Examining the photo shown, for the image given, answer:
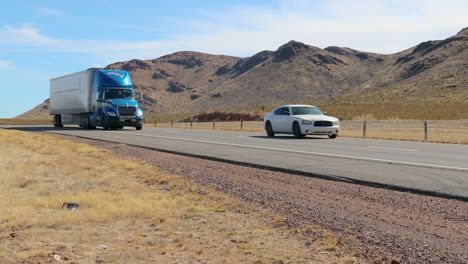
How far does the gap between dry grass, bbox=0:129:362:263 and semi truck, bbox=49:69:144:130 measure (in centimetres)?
2585

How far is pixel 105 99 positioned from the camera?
36219 millimetres

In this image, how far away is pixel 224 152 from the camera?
658 inches

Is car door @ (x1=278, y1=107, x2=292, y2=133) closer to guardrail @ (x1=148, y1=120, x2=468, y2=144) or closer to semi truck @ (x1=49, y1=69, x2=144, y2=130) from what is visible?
guardrail @ (x1=148, y1=120, x2=468, y2=144)

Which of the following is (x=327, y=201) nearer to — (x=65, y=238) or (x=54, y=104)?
(x=65, y=238)

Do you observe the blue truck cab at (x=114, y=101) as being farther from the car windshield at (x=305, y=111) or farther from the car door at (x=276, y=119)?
the car windshield at (x=305, y=111)

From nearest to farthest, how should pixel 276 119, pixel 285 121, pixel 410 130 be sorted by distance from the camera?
pixel 285 121 < pixel 276 119 < pixel 410 130

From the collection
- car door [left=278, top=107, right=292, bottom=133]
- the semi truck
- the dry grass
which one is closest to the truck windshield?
the semi truck

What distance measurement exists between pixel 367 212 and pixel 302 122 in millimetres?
16833

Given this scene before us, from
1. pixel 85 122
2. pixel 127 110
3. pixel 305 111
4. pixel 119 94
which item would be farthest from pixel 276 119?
pixel 85 122

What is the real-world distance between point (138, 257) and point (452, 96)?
8109 cm

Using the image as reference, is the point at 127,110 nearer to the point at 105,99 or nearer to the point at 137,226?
the point at 105,99

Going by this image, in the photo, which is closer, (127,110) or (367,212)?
(367,212)

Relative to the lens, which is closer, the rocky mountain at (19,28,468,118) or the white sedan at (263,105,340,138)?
the white sedan at (263,105,340,138)

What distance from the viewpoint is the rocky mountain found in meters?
98.8
